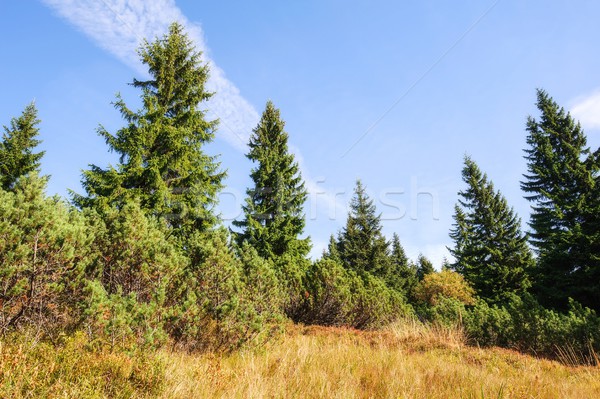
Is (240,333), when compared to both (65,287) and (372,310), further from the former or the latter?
(372,310)

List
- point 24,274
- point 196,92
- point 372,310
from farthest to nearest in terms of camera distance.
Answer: point 196,92
point 372,310
point 24,274

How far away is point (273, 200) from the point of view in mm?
18688

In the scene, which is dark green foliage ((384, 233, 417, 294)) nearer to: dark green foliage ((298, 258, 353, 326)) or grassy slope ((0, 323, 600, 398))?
dark green foliage ((298, 258, 353, 326))

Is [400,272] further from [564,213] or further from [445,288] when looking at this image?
[564,213]

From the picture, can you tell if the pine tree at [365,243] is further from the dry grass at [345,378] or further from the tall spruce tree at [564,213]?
the dry grass at [345,378]

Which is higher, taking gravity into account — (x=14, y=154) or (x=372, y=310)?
(x=14, y=154)

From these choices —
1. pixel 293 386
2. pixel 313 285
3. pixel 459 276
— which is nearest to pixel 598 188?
pixel 459 276

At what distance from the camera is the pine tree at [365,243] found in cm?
3081

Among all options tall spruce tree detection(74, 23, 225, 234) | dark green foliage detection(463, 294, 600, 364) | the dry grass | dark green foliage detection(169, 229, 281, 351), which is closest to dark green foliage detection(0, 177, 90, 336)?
dark green foliage detection(169, 229, 281, 351)

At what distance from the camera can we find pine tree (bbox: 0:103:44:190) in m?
20.3

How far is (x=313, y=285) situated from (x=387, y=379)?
21.9 feet

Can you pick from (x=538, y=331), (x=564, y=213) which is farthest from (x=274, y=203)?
(x=564, y=213)

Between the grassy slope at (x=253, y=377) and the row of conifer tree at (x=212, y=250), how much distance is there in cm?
54

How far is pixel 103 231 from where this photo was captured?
A: 4688 millimetres
